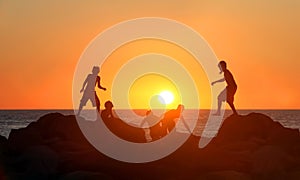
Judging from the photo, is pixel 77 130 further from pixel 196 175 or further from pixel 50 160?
pixel 196 175

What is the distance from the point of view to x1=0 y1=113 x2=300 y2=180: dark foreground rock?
20.2 m

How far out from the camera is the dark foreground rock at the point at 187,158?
66.3ft

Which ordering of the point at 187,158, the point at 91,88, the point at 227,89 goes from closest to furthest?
1. the point at 187,158
2. the point at 227,89
3. the point at 91,88

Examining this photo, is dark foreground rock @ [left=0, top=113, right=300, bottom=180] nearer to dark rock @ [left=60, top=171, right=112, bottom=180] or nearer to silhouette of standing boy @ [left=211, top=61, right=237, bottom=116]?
dark rock @ [left=60, top=171, right=112, bottom=180]

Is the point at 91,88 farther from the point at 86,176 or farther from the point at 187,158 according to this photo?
the point at 86,176

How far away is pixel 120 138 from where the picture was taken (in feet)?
83.2

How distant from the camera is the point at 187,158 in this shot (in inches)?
862

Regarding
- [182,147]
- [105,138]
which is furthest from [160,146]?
[105,138]

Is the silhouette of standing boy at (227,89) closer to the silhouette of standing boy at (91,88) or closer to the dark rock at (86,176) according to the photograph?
the silhouette of standing boy at (91,88)

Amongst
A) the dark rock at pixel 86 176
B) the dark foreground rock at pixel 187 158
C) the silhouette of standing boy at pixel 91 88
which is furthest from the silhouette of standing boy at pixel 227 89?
the dark rock at pixel 86 176

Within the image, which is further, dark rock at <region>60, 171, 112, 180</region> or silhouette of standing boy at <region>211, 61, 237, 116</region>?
silhouette of standing boy at <region>211, 61, 237, 116</region>

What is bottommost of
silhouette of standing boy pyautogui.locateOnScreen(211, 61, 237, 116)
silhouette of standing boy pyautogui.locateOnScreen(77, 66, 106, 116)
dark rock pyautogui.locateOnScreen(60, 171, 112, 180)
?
dark rock pyautogui.locateOnScreen(60, 171, 112, 180)

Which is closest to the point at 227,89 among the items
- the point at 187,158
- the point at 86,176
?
the point at 187,158

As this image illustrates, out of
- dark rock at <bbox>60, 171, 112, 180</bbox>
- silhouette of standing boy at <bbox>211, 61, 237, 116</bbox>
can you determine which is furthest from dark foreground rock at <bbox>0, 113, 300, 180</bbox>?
silhouette of standing boy at <bbox>211, 61, 237, 116</bbox>
